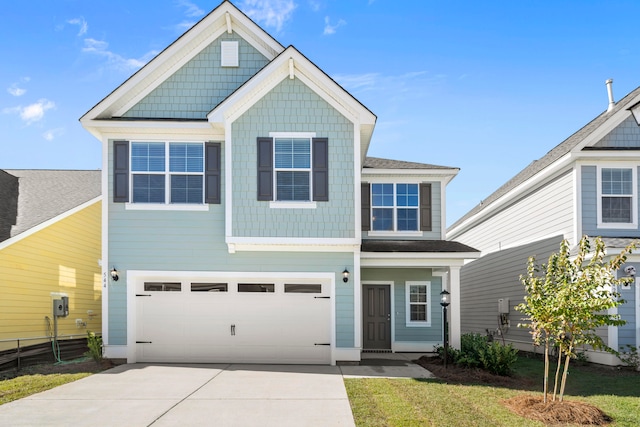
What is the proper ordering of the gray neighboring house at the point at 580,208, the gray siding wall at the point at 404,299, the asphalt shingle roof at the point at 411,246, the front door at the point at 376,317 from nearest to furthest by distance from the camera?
the gray neighboring house at the point at 580,208, the asphalt shingle roof at the point at 411,246, the gray siding wall at the point at 404,299, the front door at the point at 376,317

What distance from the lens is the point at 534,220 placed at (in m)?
18.0

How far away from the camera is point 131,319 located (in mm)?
13969

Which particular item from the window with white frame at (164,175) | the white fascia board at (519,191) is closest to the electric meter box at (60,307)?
the window with white frame at (164,175)

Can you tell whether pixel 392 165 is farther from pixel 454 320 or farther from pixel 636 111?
pixel 636 111

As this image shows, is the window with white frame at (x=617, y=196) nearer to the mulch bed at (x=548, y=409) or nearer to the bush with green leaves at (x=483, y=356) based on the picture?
the bush with green leaves at (x=483, y=356)

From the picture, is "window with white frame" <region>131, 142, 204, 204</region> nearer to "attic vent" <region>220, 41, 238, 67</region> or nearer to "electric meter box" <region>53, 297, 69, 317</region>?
"attic vent" <region>220, 41, 238, 67</region>

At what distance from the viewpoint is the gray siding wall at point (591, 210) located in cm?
1520

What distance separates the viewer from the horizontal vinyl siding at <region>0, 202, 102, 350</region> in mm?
14586

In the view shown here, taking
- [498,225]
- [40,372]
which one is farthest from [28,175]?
[498,225]

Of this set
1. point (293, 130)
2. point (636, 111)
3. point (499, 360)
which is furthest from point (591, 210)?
point (293, 130)

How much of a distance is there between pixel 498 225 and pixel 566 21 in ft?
25.3

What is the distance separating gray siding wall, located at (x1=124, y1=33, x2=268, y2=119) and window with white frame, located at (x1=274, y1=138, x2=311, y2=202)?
218cm

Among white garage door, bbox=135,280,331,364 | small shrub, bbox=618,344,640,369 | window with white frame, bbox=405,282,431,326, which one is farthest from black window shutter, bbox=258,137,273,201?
small shrub, bbox=618,344,640,369

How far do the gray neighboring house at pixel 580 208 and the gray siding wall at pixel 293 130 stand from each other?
5943 mm
